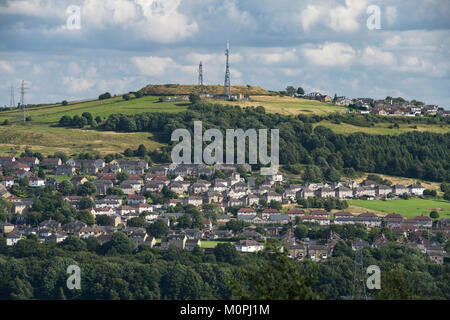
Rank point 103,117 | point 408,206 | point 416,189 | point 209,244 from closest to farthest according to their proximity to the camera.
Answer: point 209,244 < point 408,206 < point 416,189 < point 103,117

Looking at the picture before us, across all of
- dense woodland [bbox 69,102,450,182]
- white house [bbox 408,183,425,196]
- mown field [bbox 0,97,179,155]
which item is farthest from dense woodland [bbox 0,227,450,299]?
mown field [bbox 0,97,179,155]

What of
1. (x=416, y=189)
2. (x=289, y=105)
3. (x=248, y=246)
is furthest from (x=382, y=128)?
(x=248, y=246)

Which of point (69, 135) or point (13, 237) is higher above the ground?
point (69, 135)

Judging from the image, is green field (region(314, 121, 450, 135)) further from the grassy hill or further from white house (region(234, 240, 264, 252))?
white house (region(234, 240, 264, 252))

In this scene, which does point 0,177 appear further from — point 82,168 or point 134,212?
point 134,212

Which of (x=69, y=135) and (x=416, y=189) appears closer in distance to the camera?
(x=416, y=189)

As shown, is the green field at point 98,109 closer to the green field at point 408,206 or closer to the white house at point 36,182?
the white house at point 36,182

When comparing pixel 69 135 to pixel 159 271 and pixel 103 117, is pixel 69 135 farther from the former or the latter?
pixel 159 271
